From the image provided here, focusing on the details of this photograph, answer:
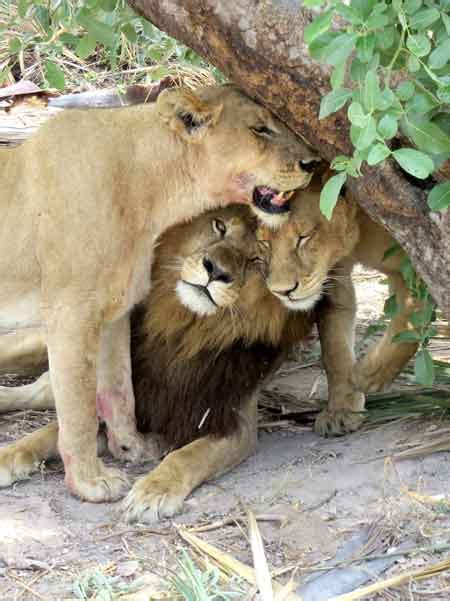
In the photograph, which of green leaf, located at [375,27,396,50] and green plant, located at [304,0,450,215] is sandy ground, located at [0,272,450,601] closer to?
green plant, located at [304,0,450,215]

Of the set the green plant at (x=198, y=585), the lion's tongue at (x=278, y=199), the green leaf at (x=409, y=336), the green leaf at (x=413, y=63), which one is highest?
the green leaf at (x=413, y=63)

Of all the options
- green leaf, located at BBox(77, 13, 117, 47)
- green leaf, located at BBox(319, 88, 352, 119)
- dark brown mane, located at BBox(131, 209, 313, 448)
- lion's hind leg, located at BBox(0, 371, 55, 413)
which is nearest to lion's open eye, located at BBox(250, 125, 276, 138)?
dark brown mane, located at BBox(131, 209, 313, 448)

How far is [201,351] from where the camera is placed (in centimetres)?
365

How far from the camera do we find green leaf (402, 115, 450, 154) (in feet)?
7.25

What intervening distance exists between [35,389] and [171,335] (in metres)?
0.80

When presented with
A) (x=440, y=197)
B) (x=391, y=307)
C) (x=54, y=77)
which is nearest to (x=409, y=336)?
(x=391, y=307)

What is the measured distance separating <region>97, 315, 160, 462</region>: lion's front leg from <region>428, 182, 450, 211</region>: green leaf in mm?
1445

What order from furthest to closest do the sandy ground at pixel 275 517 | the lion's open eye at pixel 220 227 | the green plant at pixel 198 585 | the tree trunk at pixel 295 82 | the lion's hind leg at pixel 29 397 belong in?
the lion's hind leg at pixel 29 397, the lion's open eye at pixel 220 227, the tree trunk at pixel 295 82, the sandy ground at pixel 275 517, the green plant at pixel 198 585

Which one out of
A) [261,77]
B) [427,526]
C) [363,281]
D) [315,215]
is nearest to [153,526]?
[427,526]

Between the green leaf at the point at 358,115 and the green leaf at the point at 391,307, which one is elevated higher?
the green leaf at the point at 358,115

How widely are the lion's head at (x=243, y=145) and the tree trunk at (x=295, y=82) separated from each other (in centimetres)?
14

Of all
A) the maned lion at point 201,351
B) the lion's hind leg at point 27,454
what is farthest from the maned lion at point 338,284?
the lion's hind leg at point 27,454

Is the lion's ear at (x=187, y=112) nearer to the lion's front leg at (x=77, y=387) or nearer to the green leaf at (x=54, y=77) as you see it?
the green leaf at (x=54, y=77)

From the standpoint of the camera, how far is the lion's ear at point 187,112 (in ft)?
10.2
